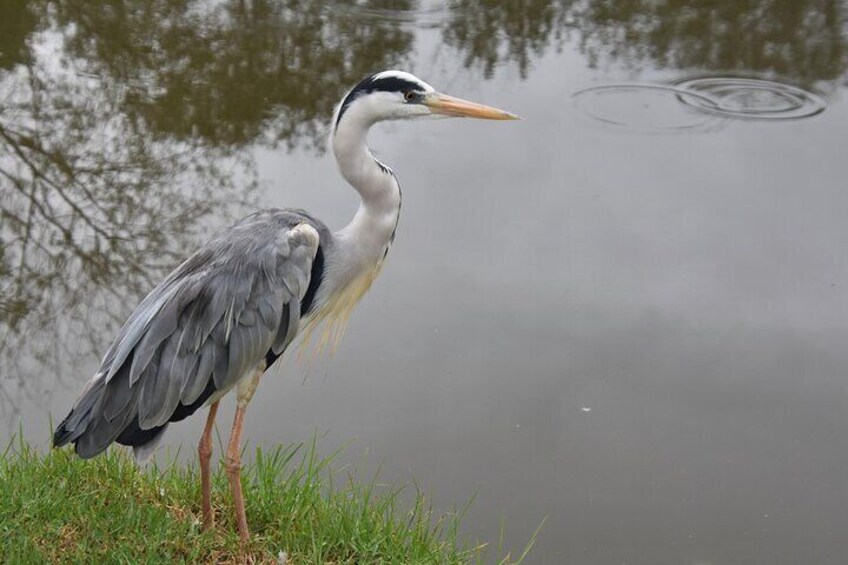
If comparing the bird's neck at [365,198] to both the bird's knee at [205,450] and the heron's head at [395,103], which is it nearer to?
the heron's head at [395,103]

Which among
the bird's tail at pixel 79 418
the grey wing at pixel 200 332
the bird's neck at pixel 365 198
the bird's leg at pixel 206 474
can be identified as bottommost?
the bird's leg at pixel 206 474

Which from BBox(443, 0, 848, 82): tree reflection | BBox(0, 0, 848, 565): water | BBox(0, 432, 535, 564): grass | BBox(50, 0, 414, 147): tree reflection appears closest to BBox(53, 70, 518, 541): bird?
BBox(0, 432, 535, 564): grass

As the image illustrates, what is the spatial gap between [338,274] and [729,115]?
4135mm

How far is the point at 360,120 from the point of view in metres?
3.51

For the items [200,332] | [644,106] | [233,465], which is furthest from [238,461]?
[644,106]

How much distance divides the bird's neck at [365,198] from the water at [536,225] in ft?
3.94

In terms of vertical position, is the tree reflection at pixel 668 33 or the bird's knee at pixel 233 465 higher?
the tree reflection at pixel 668 33

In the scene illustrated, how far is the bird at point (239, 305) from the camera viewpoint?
3287mm

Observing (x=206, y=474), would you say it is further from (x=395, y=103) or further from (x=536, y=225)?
(x=536, y=225)

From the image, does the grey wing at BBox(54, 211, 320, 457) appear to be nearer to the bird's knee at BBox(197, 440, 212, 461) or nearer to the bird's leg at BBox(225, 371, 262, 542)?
the bird's leg at BBox(225, 371, 262, 542)

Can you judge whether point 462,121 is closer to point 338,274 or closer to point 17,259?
point 17,259

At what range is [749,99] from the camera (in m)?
7.23

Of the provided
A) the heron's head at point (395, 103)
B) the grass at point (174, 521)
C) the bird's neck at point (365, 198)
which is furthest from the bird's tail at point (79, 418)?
the heron's head at point (395, 103)

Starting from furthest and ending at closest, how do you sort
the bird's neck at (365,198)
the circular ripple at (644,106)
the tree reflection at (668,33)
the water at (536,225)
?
the tree reflection at (668,33) → the circular ripple at (644,106) → the water at (536,225) → the bird's neck at (365,198)
